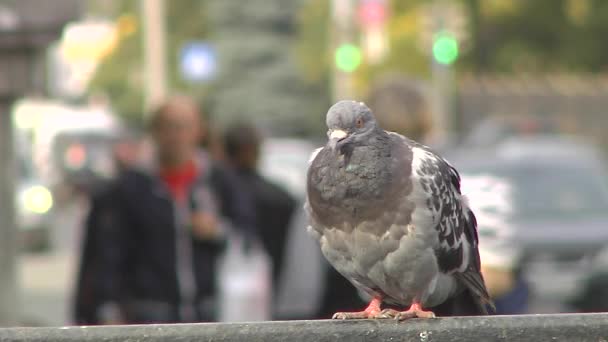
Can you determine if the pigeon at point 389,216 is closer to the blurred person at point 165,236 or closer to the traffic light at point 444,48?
the blurred person at point 165,236

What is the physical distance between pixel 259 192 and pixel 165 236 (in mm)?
1494

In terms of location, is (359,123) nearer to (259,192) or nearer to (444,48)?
(259,192)

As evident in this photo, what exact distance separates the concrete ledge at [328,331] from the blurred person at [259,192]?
5.24 meters

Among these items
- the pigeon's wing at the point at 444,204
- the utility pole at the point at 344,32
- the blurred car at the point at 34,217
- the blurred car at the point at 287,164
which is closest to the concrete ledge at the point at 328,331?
the pigeon's wing at the point at 444,204

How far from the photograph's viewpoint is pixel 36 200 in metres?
24.5

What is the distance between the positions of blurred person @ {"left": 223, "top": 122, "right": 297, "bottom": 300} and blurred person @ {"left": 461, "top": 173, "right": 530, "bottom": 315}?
271 centimetres

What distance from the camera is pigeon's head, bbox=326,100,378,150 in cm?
312

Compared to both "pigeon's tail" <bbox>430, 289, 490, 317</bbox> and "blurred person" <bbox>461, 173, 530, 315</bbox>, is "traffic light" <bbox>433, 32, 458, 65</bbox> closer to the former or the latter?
"blurred person" <bbox>461, 173, 530, 315</bbox>

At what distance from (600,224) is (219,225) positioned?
140 inches

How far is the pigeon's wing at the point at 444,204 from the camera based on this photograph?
3.49m

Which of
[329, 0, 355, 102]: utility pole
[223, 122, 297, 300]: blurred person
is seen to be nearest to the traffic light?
[329, 0, 355, 102]: utility pole

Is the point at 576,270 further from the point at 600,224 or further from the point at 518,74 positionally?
the point at 518,74

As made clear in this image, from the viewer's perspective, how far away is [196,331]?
2783 mm

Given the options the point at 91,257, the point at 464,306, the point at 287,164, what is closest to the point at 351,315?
the point at 464,306
